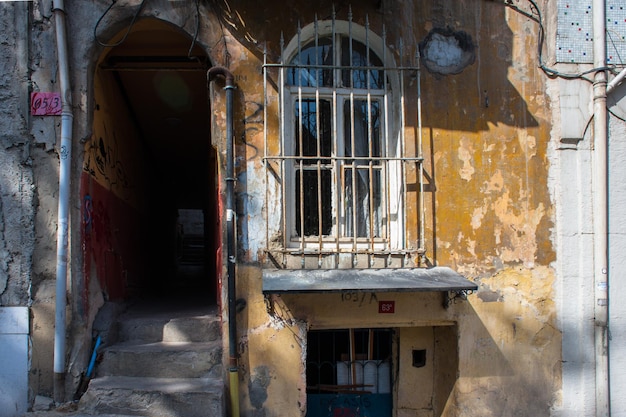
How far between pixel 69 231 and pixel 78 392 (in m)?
1.49

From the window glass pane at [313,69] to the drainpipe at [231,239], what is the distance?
733 mm

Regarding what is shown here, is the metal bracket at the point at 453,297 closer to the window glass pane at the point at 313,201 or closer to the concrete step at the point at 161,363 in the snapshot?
the window glass pane at the point at 313,201

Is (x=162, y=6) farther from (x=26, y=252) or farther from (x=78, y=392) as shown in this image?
(x=78, y=392)

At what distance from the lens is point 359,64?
17.4 feet

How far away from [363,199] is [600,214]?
239cm

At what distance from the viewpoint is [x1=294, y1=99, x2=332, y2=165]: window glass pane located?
5047 mm

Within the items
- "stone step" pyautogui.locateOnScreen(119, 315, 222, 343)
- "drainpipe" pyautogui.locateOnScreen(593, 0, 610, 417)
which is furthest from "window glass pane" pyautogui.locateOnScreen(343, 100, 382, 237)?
"drainpipe" pyautogui.locateOnScreen(593, 0, 610, 417)

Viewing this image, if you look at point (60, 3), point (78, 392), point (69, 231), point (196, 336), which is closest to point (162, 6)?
point (60, 3)

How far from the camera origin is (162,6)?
4.74 meters

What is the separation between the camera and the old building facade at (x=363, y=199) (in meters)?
4.57

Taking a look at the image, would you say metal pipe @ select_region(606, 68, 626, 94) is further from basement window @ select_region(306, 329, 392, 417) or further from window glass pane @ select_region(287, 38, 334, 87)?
→ basement window @ select_region(306, 329, 392, 417)

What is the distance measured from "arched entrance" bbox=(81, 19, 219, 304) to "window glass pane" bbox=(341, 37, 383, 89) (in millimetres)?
1530

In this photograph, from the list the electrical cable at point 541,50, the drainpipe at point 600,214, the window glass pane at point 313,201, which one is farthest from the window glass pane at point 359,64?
the drainpipe at point 600,214

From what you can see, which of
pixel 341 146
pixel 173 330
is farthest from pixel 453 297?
pixel 173 330
